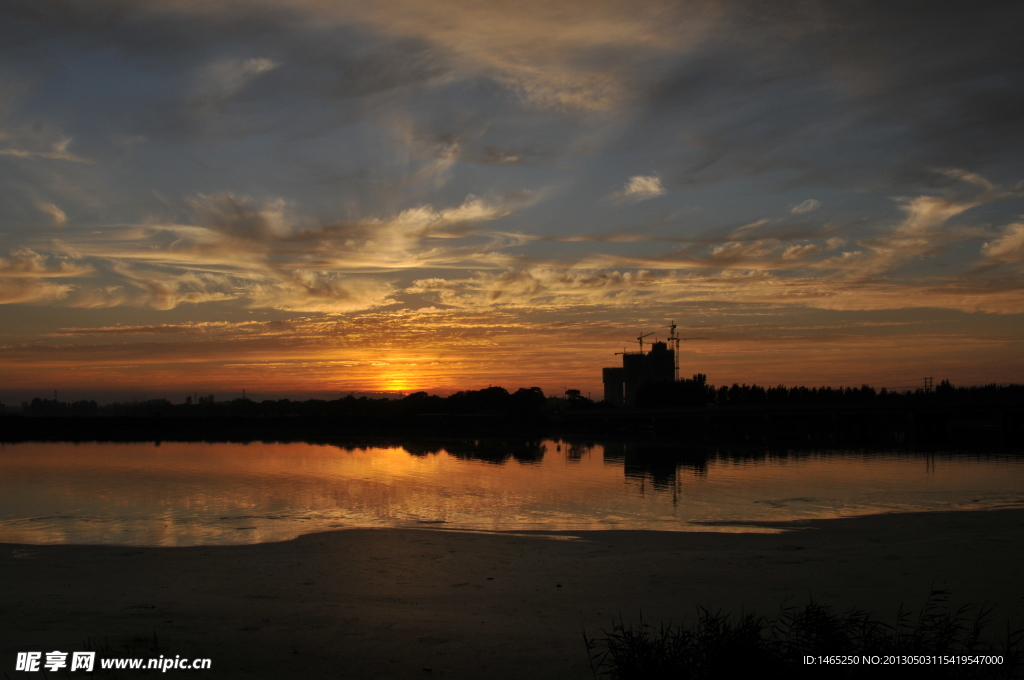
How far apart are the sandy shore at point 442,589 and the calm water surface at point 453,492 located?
478 cm

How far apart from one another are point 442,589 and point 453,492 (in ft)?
82.8

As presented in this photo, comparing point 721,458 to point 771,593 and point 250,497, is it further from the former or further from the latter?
point 771,593

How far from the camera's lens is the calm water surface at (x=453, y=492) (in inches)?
1248

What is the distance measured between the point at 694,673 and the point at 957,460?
240 feet

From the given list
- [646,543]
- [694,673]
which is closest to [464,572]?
[646,543]

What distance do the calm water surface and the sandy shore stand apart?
478cm

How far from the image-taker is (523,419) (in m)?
154

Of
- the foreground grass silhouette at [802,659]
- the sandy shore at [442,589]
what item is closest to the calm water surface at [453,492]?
the sandy shore at [442,589]

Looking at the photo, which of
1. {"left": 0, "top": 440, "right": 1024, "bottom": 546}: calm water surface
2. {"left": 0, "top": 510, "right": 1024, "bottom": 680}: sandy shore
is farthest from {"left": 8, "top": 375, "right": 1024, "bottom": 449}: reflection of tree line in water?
{"left": 0, "top": 510, "right": 1024, "bottom": 680}: sandy shore

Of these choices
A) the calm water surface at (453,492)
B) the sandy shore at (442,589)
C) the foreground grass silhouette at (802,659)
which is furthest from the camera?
the calm water surface at (453,492)

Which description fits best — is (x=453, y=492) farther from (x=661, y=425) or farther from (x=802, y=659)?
(x=661, y=425)

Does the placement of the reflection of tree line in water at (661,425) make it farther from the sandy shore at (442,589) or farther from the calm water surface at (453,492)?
the sandy shore at (442,589)

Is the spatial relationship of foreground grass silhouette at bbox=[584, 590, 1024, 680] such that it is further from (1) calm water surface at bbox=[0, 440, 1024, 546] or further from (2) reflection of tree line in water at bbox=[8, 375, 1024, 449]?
(2) reflection of tree line in water at bbox=[8, 375, 1024, 449]

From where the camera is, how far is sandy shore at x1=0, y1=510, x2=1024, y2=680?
45.8ft
